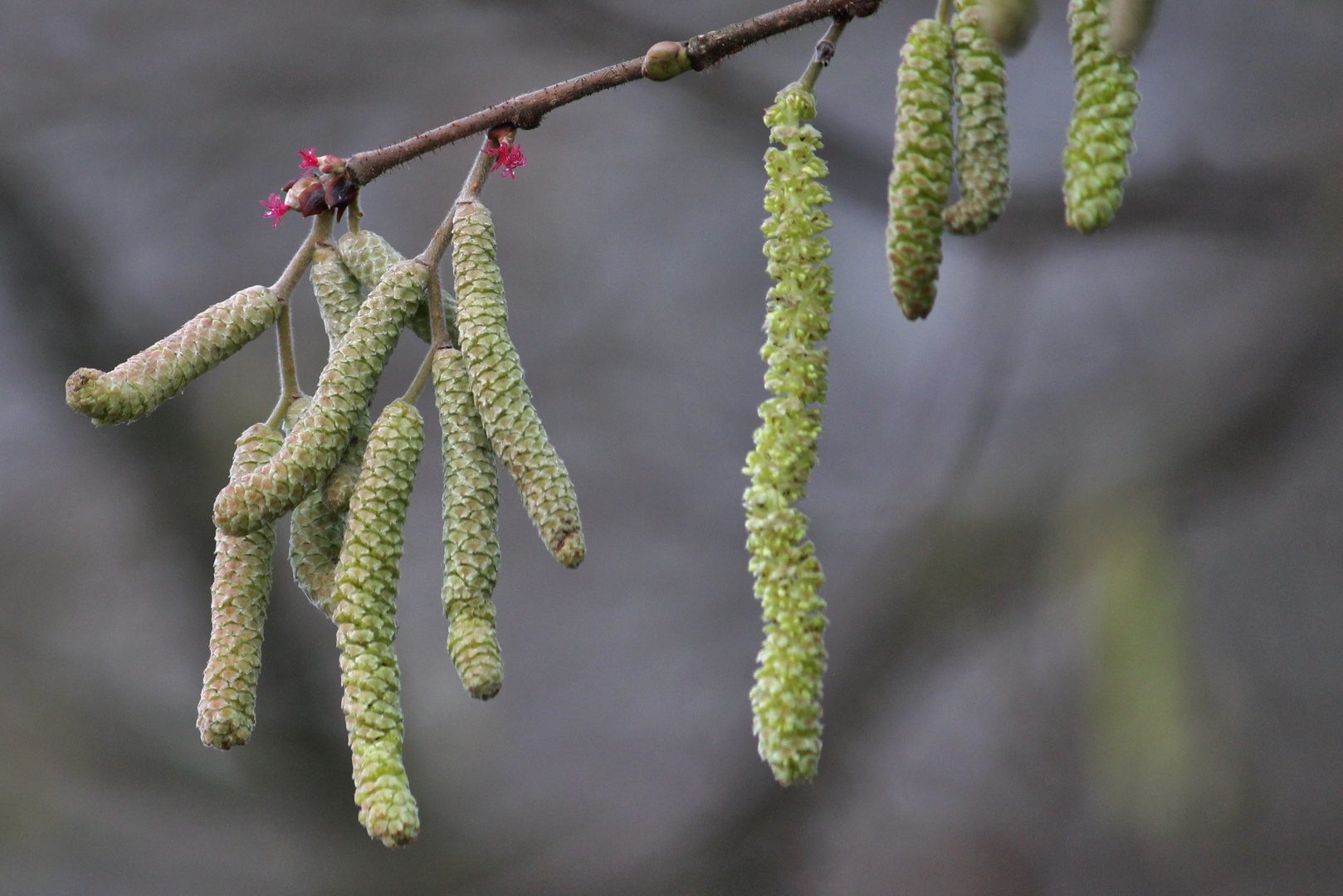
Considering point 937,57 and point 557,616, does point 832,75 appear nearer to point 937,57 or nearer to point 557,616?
point 557,616

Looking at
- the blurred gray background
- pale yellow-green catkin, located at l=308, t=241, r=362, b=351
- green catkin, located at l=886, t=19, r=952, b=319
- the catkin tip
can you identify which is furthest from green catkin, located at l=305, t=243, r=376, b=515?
the blurred gray background

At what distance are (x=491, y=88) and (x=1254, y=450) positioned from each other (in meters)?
2.12

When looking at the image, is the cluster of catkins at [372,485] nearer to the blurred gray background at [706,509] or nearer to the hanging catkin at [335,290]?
the hanging catkin at [335,290]

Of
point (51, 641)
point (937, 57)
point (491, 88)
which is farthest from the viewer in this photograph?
point (491, 88)

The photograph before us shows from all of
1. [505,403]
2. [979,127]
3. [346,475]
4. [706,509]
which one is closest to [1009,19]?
[979,127]

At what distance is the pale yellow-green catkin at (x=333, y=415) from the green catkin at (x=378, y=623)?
23mm

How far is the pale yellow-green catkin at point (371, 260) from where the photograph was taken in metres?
0.73

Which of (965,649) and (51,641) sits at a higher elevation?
(51,641)

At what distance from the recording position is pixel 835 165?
2289 millimetres

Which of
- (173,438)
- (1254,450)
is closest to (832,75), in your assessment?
(1254,450)

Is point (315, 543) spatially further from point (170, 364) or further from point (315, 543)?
point (170, 364)

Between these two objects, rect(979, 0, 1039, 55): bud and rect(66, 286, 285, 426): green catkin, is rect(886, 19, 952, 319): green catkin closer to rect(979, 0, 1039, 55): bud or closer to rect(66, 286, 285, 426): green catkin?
rect(979, 0, 1039, 55): bud

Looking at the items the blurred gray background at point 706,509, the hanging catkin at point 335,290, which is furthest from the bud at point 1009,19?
the blurred gray background at point 706,509

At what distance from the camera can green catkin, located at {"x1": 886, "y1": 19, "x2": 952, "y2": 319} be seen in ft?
1.71
